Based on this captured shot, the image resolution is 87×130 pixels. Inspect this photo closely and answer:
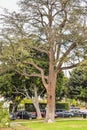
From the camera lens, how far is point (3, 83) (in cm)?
5219

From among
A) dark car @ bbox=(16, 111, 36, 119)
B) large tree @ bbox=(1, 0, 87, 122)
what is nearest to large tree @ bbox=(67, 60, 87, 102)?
dark car @ bbox=(16, 111, 36, 119)

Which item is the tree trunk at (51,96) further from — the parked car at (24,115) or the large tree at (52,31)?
the parked car at (24,115)

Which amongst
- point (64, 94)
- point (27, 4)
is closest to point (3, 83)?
point (64, 94)

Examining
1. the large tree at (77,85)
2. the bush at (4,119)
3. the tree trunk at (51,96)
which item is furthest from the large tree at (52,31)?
the large tree at (77,85)

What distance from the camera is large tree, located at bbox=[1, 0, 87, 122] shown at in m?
36.3

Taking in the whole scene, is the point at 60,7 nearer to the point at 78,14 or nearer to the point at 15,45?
the point at 78,14

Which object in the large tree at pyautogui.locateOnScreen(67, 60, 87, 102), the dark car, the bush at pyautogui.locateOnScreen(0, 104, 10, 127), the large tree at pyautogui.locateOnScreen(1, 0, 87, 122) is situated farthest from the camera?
the large tree at pyautogui.locateOnScreen(67, 60, 87, 102)

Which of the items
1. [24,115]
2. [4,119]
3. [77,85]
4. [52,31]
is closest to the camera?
[4,119]

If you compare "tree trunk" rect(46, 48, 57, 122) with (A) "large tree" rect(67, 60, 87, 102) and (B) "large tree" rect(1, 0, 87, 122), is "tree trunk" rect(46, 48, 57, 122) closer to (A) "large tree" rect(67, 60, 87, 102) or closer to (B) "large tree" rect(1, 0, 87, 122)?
(B) "large tree" rect(1, 0, 87, 122)

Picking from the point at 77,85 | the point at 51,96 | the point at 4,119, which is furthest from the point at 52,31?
the point at 77,85

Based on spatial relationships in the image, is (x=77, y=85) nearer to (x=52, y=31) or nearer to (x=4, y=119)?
(x=52, y=31)

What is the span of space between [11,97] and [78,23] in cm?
2484

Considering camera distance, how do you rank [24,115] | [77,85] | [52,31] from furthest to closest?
[77,85] < [24,115] < [52,31]

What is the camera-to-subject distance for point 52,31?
3753 centimetres
